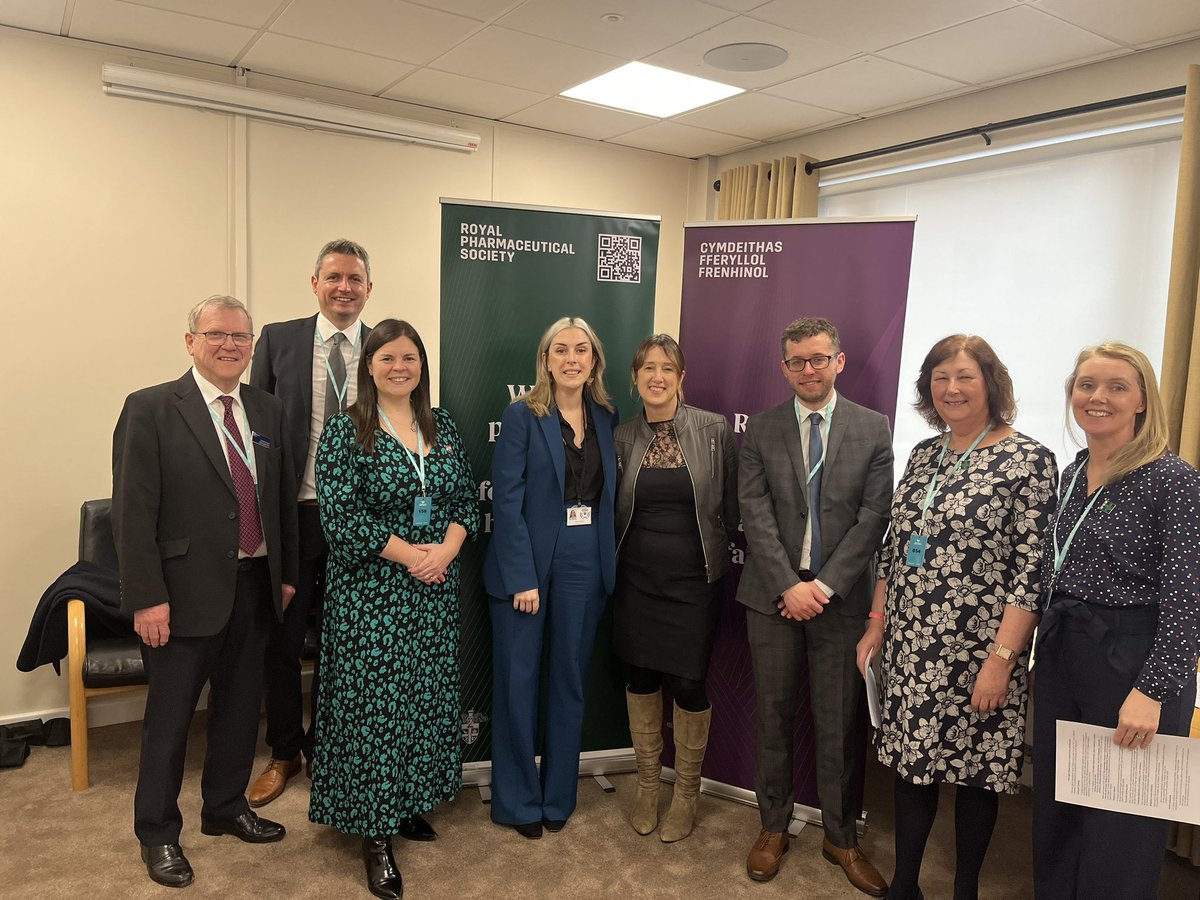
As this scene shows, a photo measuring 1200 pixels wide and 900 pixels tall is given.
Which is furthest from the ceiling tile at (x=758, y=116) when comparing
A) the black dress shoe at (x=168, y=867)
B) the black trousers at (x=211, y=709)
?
the black dress shoe at (x=168, y=867)

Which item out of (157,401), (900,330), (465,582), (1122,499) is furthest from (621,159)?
(1122,499)

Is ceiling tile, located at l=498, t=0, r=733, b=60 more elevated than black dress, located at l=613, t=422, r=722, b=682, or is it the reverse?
ceiling tile, located at l=498, t=0, r=733, b=60

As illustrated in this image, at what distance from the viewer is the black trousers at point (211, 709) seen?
245 cm

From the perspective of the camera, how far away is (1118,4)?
9.30ft

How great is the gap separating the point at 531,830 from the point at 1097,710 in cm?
179

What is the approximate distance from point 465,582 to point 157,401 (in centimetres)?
121

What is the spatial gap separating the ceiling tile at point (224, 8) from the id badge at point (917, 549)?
2.85 m

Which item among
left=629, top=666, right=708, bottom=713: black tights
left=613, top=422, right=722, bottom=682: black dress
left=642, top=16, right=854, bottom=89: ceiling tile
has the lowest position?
left=629, top=666, right=708, bottom=713: black tights

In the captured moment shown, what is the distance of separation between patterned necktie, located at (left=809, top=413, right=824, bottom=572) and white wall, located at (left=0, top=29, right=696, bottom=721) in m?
2.71

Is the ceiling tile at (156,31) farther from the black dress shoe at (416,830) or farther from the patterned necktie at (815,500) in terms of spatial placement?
the black dress shoe at (416,830)

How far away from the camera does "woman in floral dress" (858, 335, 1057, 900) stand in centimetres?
211

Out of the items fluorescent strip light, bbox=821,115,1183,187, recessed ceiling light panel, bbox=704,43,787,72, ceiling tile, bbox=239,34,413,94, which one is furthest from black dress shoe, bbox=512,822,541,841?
fluorescent strip light, bbox=821,115,1183,187

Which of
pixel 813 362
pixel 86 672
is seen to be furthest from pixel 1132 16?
pixel 86 672

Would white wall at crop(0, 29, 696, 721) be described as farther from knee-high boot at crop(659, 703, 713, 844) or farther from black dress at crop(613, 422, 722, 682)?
knee-high boot at crop(659, 703, 713, 844)
